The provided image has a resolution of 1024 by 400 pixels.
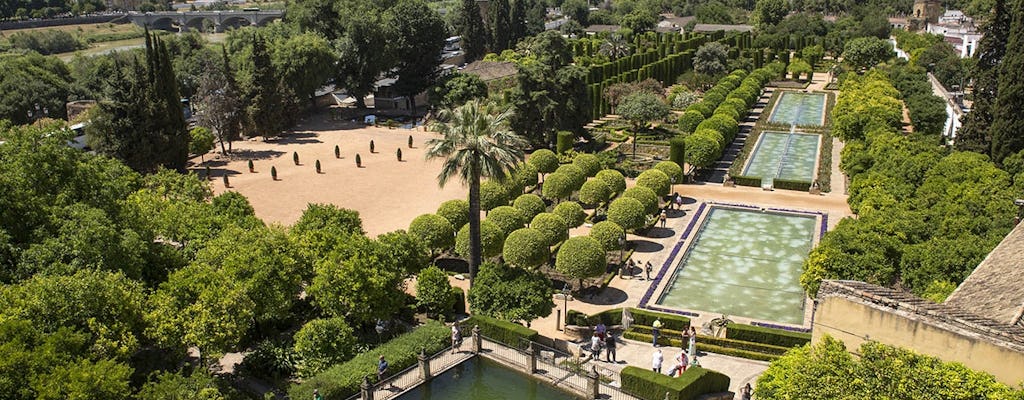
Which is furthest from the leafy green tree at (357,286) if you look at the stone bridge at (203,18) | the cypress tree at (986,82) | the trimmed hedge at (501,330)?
the stone bridge at (203,18)

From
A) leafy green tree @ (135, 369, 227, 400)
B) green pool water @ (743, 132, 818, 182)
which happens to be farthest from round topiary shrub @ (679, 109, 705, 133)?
leafy green tree @ (135, 369, 227, 400)

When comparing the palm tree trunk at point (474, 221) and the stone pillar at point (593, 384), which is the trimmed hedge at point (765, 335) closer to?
the stone pillar at point (593, 384)

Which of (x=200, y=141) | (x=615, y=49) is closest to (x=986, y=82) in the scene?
(x=200, y=141)

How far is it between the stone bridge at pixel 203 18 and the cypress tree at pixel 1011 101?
5145 inches

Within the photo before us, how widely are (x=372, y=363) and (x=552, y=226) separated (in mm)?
13580

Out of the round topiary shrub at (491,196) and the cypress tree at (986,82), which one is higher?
the cypress tree at (986,82)

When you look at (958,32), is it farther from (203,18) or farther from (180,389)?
(203,18)

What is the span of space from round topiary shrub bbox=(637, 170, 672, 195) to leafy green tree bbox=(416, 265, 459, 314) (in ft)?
59.7

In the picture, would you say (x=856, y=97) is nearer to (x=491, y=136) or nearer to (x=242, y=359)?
(x=491, y=136)

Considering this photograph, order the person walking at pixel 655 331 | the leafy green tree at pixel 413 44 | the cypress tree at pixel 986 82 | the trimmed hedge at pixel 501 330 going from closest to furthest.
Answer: the trimmed hedge at pixel 501 330
the person walking at pixel 655 331
the cypress tree at pixel 986 82
the leafy green tree at pixel 413 44

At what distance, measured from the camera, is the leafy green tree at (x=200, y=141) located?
57500mm

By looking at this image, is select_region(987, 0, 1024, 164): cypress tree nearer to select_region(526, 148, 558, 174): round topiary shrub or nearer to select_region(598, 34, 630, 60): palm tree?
select_region(526, 148, 558, 174): round topiary shrub

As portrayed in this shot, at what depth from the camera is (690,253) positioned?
41.3 m

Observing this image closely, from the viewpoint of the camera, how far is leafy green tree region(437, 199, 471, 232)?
39.5 meters
